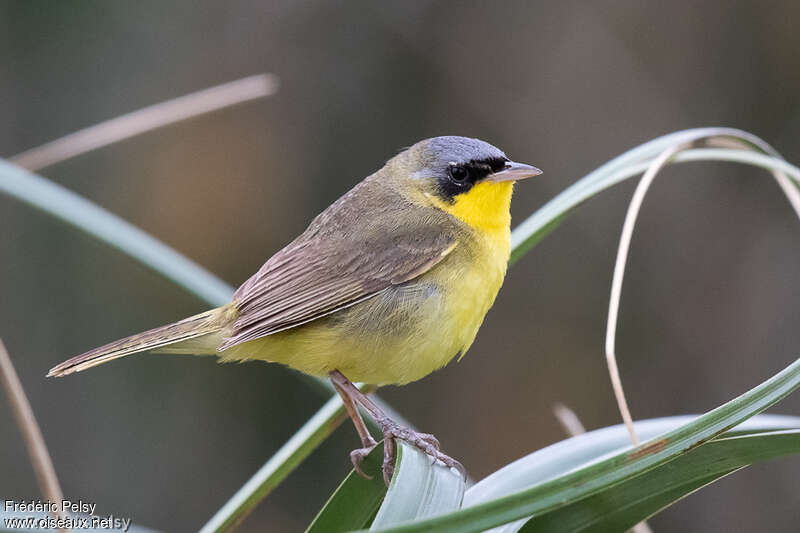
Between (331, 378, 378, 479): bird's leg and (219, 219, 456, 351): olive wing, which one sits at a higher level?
(219, 219, 456, 351): olive wing

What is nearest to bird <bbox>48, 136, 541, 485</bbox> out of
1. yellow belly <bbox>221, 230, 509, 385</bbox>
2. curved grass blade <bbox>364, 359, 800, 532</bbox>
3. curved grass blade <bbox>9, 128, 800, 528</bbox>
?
yellow belly <bbox>221, 230, 509, 385</bbox>

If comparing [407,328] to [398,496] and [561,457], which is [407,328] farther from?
[398,496]

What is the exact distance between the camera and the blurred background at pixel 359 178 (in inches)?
216

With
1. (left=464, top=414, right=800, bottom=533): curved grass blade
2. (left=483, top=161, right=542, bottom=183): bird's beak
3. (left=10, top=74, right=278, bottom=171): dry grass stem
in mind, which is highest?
(left=10, top=74, right=278, bottom=171): dry grass stem

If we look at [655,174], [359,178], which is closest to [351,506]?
[655,174]

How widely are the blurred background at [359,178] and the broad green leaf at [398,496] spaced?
3.91 meters

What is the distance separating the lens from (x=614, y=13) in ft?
18.3

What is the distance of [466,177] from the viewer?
109 inches

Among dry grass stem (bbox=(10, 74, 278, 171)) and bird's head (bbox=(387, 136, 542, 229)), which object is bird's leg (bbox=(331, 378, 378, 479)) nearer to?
bird's head (bbox=(387, 136, 542, 229))

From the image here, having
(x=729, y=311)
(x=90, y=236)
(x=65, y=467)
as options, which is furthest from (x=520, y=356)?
(x=90, y=236)

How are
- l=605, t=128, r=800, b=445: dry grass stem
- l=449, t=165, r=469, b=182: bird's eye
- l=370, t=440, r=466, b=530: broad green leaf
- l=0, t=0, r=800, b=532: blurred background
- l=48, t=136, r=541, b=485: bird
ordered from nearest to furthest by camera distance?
l=370, t=440, r=466, b=530: broad green leaf < l=605, t=128, r=800, b=445: dry grass stem < l=48, t=136, r=541, b=485: bird < l=449, t=165, r=469, b=182: bird's eye < l=0, t=0, r=800, b=532: blurred background

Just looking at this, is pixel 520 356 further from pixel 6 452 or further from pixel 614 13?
pixel 6 452

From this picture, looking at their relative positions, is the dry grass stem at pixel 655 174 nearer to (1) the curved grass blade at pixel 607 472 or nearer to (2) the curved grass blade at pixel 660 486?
(2) the curved grass blade at pixel 660 486

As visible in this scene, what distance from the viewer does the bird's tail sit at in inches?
88.4
